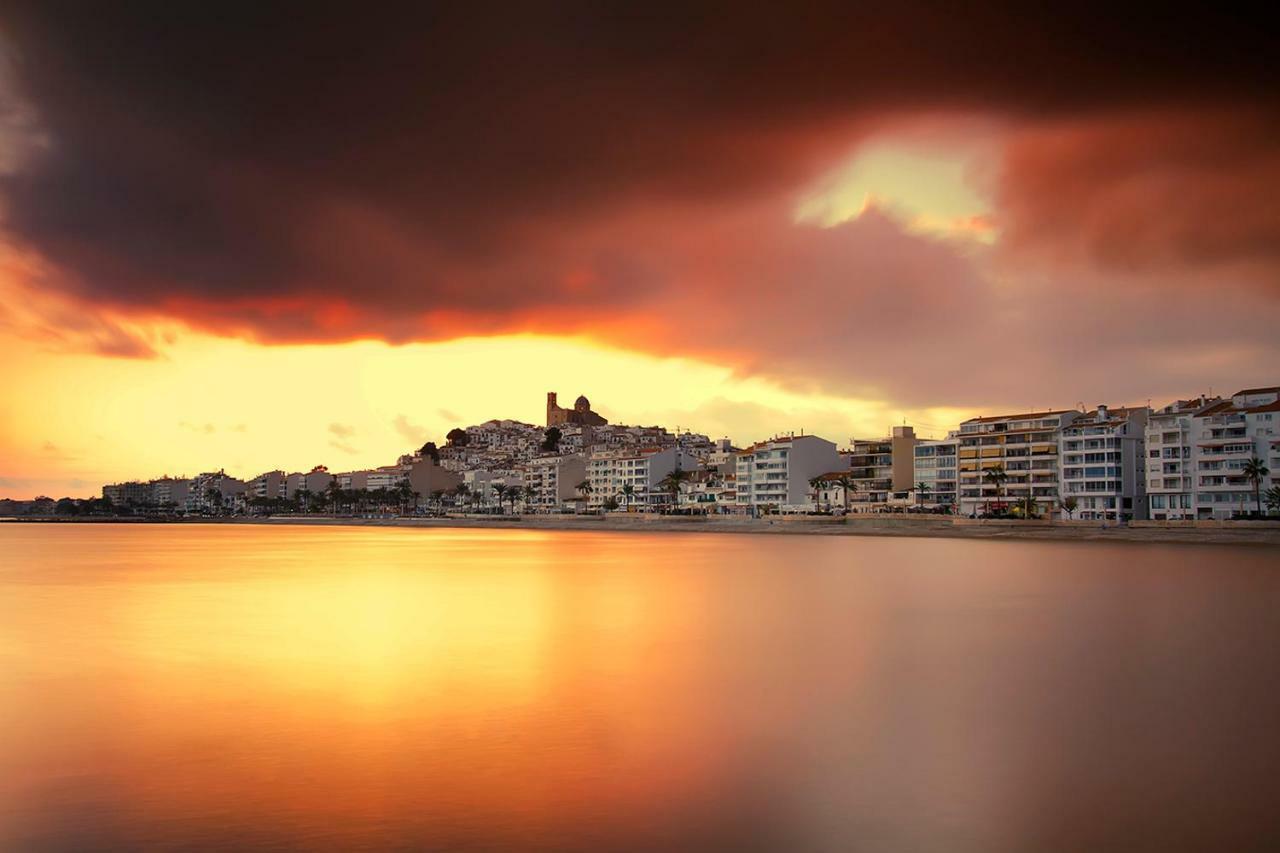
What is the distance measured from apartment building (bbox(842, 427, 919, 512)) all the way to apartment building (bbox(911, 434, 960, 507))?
3633 mm

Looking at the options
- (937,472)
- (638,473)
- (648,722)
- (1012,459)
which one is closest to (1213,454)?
(1012,459)

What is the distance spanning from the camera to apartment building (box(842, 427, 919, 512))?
10475 cm

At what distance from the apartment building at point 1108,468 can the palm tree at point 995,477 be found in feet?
21.9

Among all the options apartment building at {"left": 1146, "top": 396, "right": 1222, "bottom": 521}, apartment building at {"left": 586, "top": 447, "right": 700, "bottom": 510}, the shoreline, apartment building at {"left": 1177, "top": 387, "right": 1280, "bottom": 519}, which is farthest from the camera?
apartment building at {"left": 586, "top": 447, "right": 700, "bottom": 510}

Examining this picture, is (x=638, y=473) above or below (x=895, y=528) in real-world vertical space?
above

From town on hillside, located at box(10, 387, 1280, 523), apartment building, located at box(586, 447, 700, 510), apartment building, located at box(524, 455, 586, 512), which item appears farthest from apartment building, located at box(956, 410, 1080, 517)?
apartment building, located at box(524, 455, 586, 512)

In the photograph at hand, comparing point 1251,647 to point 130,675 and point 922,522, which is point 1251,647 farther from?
point 922,522

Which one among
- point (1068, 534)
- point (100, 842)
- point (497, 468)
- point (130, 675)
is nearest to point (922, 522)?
point (1068, 534)

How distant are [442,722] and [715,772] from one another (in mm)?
4578

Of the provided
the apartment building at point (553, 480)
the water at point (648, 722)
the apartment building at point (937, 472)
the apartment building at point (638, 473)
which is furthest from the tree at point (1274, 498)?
the apartment building at point (553, 480)

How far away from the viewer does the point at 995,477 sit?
89.1 meters

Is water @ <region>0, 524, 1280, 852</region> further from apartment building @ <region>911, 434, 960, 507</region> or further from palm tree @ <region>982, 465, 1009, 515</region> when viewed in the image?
apartment building @ <region>911, 434, 960, 507</region>

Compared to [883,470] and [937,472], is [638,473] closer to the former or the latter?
[883,470]

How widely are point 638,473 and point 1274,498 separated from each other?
79.7 m
